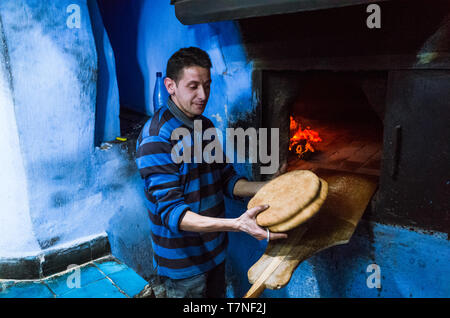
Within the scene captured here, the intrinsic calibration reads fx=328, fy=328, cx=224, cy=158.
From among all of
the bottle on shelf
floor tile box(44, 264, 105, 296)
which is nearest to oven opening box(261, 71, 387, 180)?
the bottle on shelf

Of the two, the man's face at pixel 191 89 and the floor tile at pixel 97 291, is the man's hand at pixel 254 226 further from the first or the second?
A: the floor tile at pixel 97 291

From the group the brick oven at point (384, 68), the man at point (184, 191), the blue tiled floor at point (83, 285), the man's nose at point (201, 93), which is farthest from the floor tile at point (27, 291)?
the brick oven at point (384, 68)

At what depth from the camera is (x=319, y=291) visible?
289 cm

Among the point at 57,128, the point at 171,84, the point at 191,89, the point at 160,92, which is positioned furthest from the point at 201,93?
the point at 160,92

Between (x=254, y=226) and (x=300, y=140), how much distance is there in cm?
194

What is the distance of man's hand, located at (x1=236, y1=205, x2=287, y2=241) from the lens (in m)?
1.70

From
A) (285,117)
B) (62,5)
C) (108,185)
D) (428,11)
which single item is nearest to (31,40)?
(62,5)

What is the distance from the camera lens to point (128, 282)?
2.62 metres

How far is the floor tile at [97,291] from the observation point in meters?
2.45

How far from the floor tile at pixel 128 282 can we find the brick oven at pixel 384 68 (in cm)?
161

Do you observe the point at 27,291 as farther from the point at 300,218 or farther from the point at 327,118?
the point at 327,118

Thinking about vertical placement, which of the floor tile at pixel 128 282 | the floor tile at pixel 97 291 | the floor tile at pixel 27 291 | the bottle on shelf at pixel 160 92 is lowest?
the floor tile at pixel 128 282

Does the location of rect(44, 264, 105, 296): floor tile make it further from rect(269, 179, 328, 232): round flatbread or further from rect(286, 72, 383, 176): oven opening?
rect(286, 72, 383, 176): oven opening

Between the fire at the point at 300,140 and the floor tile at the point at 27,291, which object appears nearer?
the floor tile at the point at 27,291
